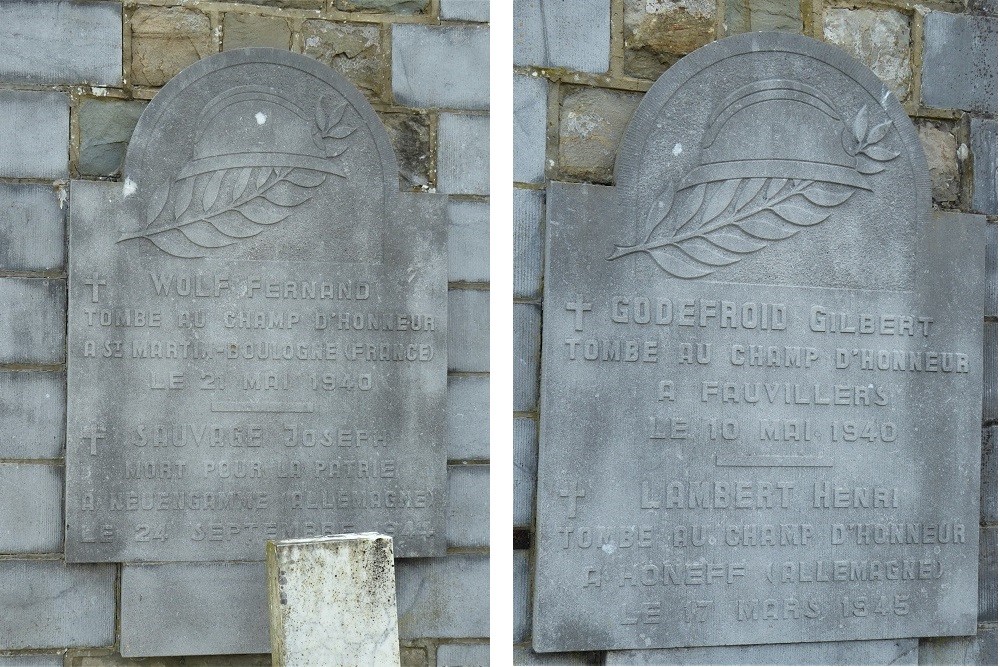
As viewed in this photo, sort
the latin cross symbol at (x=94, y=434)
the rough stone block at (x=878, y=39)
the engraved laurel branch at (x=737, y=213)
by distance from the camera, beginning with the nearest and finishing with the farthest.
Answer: the latin cross symbol at (x=94, y=434)
the engraved laurel branch at (x=737, y=213)
the rough stone block at (x=878, y=39)

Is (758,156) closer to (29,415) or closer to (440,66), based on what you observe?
(440,66)

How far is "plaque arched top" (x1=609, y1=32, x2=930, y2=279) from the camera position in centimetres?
240

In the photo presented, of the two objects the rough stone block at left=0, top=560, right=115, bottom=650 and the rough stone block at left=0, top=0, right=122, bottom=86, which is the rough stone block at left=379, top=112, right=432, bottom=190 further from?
the rough stone block at left=0, top=560, right=115, bottom=650

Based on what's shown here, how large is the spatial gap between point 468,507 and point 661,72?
3.92 ft

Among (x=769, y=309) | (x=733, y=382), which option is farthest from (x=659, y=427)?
(x=769, y=309)

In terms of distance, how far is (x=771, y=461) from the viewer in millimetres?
Answer: 2432

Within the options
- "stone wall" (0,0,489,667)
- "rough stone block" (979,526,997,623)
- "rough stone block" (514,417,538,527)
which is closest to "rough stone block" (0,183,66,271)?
"stone wall" (0,0,489,667)

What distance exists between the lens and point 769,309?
2.45 metres

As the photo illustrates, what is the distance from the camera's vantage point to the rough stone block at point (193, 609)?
2.32 meters

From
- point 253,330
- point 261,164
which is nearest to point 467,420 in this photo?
point 253,330

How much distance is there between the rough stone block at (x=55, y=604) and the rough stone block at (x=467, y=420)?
0.86 metres

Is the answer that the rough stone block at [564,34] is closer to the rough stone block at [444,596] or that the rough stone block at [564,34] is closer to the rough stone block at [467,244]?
the rough stone block at [467,244]

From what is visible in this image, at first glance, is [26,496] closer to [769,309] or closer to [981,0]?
[769,309]

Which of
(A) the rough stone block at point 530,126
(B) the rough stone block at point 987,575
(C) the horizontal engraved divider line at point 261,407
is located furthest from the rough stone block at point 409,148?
(B) the rough stone block at point 987,575
